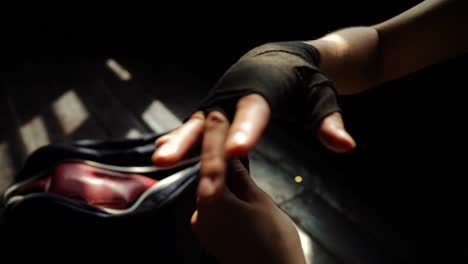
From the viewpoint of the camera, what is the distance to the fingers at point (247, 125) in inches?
15.6

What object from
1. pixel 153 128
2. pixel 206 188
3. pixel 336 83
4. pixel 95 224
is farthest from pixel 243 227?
pixel 153 128

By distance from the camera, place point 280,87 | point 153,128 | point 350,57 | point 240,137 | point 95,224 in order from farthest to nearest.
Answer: point 153,128
point 95,224
point 350,57
point 280,87
point 240,137

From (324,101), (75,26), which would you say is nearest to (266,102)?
(324,101)

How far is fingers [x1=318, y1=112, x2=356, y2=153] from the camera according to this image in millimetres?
426

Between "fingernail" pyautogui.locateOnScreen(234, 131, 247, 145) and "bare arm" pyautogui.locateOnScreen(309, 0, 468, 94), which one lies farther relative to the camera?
"bare arm" pyautogui.locateOnScreen(309, 0, 468, 94)

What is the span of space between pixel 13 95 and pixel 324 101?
2306 millimetres

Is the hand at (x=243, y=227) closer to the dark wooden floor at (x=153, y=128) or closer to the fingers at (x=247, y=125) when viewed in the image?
the fingers at (x=247, y=125)

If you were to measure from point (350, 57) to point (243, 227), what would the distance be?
1.66 feet

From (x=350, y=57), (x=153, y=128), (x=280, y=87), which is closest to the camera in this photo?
(x=280, y=87)

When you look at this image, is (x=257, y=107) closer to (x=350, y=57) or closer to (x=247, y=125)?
(x=247, y=125)

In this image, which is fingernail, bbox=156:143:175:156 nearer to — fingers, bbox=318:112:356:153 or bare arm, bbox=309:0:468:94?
fingers, bbox=318:112:356:153

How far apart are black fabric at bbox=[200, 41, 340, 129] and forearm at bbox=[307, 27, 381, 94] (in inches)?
6.9

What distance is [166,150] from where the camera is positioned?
430 millimetres

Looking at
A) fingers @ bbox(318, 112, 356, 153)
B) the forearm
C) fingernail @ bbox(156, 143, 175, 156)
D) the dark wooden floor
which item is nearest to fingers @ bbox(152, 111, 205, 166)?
fingernail @ bbox(156, 143, 175, 156)
